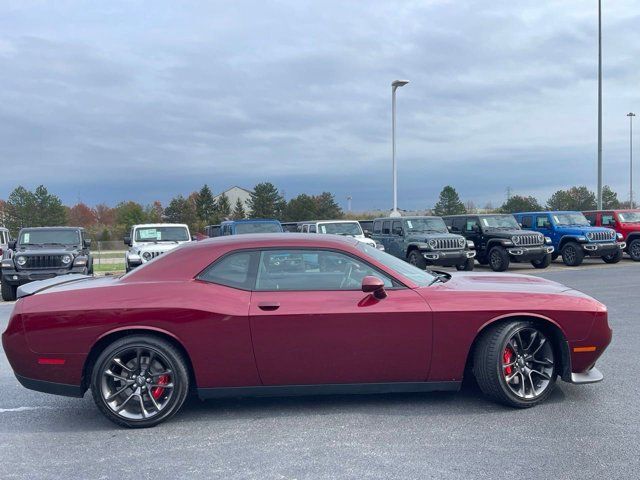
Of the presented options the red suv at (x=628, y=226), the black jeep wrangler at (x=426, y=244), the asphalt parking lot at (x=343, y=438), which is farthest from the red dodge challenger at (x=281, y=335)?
the red suv at (x=628, y=226)

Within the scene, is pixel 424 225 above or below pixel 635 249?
above

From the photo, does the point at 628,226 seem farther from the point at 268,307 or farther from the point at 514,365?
the point at 268,307

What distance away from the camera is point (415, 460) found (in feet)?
12.3

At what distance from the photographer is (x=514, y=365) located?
4629mm

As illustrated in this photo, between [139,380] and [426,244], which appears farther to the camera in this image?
[426,244]

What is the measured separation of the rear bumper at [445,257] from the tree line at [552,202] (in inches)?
1226

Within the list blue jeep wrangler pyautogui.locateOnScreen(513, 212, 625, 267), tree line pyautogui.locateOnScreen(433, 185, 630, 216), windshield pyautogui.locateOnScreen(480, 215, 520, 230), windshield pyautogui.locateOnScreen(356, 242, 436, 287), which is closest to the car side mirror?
Result: windshield pyautogui.locateOnScreen(356, 242, 436, 287)

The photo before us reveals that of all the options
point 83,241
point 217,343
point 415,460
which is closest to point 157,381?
point 217,343

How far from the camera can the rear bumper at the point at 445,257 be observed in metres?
16.7

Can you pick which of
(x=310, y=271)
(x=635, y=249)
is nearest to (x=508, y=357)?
(x=310, y=271)

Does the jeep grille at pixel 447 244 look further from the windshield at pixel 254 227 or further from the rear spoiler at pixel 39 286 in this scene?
the rear spoiler at pixel 39 286

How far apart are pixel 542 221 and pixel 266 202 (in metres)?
45.9

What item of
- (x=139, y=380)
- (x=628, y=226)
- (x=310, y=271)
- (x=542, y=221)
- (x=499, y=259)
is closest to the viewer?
(x=139, y=380)

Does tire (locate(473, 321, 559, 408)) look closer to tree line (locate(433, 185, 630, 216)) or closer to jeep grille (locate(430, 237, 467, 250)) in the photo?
jeep grille (locate(430, 237, 467, 250))
